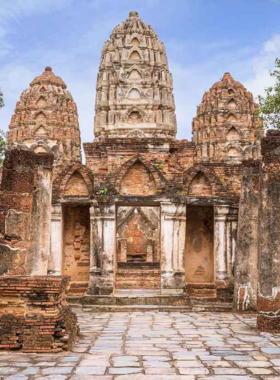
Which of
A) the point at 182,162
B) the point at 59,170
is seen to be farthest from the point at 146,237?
the point at 59,170

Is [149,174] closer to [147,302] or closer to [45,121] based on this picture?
[147,302]

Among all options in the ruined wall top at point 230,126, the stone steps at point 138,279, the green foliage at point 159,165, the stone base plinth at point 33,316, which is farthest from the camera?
the ruined wall top at point 230,126

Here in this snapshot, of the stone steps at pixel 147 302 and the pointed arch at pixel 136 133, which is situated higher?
the pointed arch at pixel 136 133

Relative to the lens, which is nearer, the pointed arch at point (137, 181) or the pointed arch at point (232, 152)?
the pointed arch at point (137, 181)

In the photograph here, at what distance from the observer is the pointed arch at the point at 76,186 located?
14891 millimetres

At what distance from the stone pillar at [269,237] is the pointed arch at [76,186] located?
6370mm

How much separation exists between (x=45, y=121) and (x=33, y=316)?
31376 mm

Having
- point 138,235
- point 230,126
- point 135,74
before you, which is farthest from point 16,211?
point 230,126

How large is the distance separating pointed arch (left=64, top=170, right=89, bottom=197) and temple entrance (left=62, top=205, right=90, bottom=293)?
0.78 metres

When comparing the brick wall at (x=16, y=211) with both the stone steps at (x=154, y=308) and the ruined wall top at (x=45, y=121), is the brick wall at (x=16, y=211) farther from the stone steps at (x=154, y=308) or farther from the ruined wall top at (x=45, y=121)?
the ruined wall top at (x=45, y=121)

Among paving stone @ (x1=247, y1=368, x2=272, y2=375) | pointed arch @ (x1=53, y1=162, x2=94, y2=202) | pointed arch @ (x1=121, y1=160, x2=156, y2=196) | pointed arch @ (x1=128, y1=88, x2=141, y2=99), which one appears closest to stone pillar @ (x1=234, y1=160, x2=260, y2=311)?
pointed arch @ (x1=121, y1=160, x2=156, y2=196)

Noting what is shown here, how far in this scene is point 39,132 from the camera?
123ft

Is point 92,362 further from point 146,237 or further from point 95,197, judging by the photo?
point 146,237

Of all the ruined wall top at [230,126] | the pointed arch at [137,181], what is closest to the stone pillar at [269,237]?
the pointed arch at [137,181]
